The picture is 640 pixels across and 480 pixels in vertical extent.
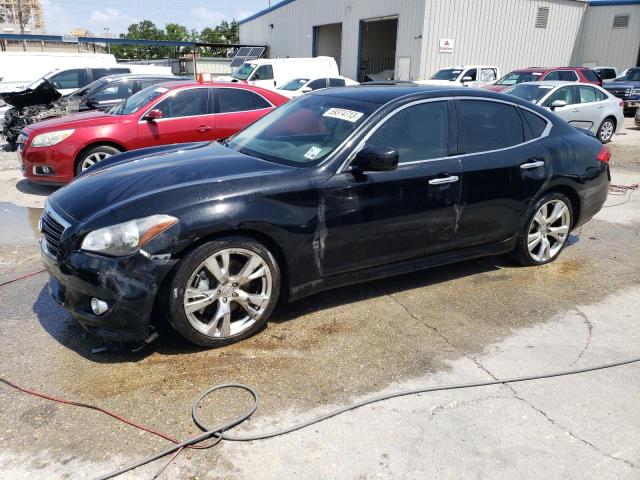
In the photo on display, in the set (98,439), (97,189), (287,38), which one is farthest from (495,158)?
(287,38)

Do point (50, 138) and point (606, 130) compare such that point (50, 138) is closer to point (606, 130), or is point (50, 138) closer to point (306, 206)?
point (306, 206)

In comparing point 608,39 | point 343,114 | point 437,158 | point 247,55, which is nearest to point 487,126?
point 437,158

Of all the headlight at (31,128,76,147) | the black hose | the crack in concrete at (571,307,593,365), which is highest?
the headlight at (31,128,76,147)

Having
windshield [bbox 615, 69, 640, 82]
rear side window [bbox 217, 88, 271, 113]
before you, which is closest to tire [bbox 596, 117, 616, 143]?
windshield [bbox 615, 69, 640, 82]

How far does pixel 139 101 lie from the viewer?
26.9 ft

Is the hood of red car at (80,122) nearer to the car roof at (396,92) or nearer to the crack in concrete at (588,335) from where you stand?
the car roof at (396,92)

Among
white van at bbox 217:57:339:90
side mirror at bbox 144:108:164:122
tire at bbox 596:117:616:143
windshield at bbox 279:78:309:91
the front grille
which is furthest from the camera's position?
white van at bbox 217:57:339:90

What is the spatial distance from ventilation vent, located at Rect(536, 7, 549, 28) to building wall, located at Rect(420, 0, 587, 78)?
7.9 inches

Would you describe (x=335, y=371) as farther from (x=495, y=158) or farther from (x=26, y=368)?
(x=495, y=158)

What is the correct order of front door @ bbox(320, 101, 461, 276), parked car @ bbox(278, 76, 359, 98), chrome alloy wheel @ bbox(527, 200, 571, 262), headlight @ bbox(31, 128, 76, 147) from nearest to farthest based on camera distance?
front door @ bbox(320, 101, 461, 276) < chrome alloy wheel @ bbox(527, 200, 571, 262) < headlight @ bbox(31, 128, 76, 147) < parked car @ bbox(278, 76, 359, 98)

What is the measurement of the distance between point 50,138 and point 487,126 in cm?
586

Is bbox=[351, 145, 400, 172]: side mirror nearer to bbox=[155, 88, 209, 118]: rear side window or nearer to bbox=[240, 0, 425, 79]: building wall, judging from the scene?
bbox=[155, 88, 209, 118]: rear side window

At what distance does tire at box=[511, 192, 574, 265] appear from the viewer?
16.2ft

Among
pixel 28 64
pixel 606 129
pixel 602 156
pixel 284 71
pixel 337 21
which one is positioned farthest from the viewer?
pixel 337 21
